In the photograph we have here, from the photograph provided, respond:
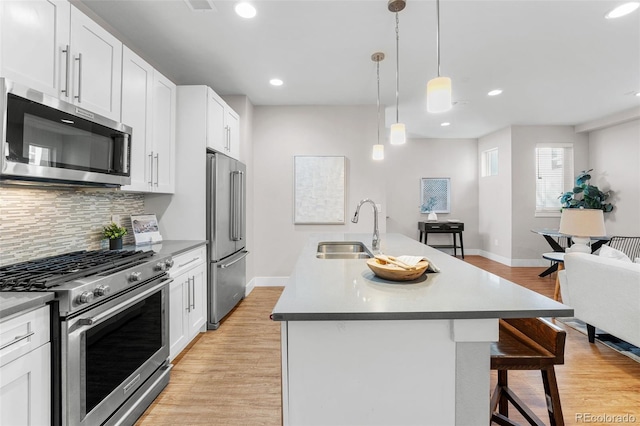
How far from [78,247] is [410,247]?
2440mm

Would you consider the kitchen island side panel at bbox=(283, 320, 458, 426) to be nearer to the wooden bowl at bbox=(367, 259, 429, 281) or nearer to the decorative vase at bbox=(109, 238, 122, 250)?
the wooden bowl at bbox=(367, 259, 429, 281)

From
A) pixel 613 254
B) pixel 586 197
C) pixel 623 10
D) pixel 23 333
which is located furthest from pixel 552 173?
pixel 23 333

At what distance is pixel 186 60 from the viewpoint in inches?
126

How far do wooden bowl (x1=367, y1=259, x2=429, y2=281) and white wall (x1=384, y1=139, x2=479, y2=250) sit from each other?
588 cm

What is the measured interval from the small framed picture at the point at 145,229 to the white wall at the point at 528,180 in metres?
6.07

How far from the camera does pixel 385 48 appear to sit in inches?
116

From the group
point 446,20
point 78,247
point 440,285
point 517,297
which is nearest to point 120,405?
point 78,247

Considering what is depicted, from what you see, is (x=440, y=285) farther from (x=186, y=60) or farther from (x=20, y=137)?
(x=186, y=60)

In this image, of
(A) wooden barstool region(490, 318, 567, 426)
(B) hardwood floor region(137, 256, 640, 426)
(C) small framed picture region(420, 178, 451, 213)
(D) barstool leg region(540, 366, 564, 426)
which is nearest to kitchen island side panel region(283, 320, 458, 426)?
(A) wooden barstool region(490, 318, 567, 426)

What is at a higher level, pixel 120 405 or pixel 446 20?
pixel 446 20

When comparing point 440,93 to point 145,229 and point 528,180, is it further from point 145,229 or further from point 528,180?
point 528,180

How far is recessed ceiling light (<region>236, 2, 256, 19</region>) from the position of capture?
7.50 feet

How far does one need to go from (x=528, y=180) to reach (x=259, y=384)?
612cm

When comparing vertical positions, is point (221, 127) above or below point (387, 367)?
above
